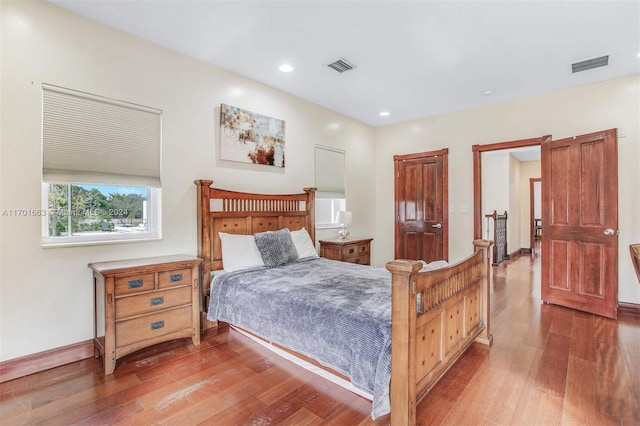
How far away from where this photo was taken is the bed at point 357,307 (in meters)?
1.67

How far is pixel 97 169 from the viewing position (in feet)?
8.77

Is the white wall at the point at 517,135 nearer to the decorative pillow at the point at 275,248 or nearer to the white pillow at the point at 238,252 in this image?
the decorative pillow at the point at 275,248

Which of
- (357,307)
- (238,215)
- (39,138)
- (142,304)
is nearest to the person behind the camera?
(357,307)

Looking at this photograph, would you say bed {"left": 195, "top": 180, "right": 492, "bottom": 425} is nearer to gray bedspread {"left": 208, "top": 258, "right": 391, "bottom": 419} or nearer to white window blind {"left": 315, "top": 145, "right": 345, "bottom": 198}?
gray bedspread {"left": 208, "top": 258, "right": 391, "bottom": 419}

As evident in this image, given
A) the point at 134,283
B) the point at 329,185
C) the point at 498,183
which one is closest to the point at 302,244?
the point at 329,185

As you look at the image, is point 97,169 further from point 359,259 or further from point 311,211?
point 359,259

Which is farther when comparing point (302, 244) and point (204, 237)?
point (302, 244)

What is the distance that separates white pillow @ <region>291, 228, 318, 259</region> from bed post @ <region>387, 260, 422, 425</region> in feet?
6.93

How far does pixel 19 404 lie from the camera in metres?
1.96

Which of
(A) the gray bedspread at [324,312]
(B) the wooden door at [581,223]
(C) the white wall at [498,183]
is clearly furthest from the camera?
(C) the white wall at [498,183]

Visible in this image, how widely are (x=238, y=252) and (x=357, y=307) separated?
160cm

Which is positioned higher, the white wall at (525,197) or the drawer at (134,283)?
the white wall at (525,197)

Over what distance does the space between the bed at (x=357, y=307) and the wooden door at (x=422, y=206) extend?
96.4 inches

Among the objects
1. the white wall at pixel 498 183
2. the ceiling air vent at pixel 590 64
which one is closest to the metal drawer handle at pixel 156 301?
the ceiling air vent at pixel 590 64
